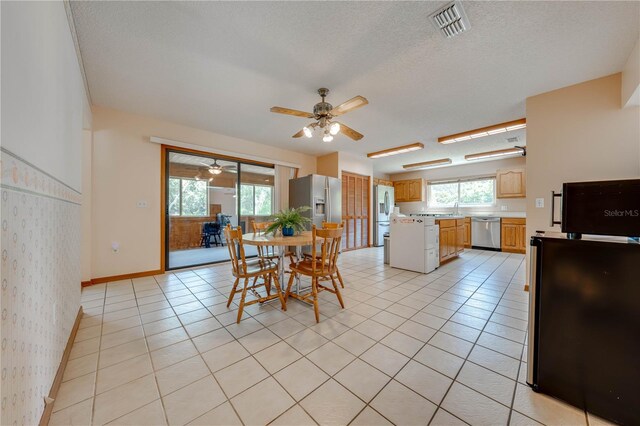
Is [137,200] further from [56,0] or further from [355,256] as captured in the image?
[355,256]

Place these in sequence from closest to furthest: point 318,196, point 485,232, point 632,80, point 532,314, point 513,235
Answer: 1. point 532,314
2. point 632,80
3. point 318,196
4. point 513,235
5. point 485,232

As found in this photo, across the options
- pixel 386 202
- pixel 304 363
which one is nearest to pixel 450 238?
pixel 386 202

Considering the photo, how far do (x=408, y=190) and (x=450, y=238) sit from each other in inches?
139

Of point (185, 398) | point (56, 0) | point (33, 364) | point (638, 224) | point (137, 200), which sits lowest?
point (185, 398)

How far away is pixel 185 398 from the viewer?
131 centimetres

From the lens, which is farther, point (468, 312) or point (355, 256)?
point (355, 256)

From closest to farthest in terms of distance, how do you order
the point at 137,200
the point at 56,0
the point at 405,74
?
the point at 56,0, the point at 405,74, the point at 137,200

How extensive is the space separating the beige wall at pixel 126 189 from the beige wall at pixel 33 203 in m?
1.94

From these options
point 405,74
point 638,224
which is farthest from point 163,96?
point 638,224

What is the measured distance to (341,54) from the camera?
2.17 metres

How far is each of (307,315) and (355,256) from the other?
10.2 feet

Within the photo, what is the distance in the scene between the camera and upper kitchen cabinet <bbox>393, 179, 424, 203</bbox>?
25.1ft

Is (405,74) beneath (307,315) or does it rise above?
above

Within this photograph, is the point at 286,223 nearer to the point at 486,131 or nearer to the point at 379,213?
the point at 486,131
